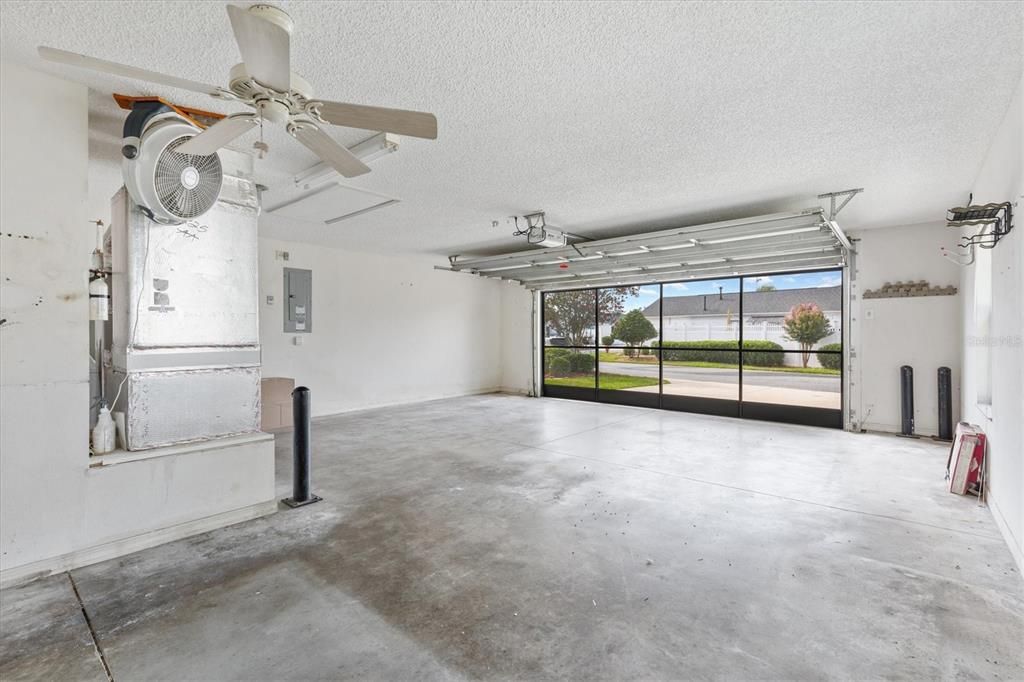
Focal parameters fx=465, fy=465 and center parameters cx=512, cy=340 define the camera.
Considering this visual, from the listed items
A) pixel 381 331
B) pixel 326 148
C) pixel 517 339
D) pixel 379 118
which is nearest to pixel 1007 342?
pixel 379 118

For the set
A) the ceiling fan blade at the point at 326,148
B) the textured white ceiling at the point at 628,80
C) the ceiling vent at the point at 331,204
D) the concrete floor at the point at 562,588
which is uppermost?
the ceiling vent at the point at 331,204

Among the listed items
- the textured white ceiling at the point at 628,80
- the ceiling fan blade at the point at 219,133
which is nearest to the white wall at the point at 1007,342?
the textured white ceiling at the point at 628,80

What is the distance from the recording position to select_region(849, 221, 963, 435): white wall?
225 inches

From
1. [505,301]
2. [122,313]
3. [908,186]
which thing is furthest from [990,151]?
[505,301]

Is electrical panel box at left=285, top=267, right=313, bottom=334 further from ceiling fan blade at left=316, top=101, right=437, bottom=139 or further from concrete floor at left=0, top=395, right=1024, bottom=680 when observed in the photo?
ceiling fan blade at left=316, top=101, right=437, bottom=139

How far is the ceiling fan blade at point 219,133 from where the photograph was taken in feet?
6.56

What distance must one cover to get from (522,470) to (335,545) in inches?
81.4

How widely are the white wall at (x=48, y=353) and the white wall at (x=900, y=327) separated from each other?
306 inches

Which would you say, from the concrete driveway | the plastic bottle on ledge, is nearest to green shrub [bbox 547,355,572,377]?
the concrete driveway

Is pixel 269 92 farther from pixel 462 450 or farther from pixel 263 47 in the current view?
pixel 462 450

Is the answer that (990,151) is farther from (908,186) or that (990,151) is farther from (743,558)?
(743,558)

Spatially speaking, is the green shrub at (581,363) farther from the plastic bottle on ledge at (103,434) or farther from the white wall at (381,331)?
the plastic bottle on ledge at (103,434)

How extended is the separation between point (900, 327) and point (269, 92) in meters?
7.31

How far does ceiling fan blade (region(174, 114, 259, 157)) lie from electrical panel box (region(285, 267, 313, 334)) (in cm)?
505
